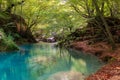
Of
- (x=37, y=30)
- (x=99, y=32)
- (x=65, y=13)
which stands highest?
(x=65, y=13)

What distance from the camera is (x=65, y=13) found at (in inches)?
925

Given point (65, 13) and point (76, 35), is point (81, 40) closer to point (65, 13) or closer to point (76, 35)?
point (76, 35)

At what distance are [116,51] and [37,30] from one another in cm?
3475

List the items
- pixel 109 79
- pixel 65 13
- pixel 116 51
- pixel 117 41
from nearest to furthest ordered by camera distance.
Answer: pixel 109 79, pixel 116 51, pixel 117 41, pixel 65 13

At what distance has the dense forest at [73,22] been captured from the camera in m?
18.2

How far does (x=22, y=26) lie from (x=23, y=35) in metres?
1.31

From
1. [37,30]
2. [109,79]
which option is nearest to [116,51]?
[109,79]

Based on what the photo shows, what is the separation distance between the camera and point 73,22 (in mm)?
27688

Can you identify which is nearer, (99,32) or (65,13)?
(99,32)

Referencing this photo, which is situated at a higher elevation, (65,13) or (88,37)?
(65,13)

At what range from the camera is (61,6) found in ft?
82.6

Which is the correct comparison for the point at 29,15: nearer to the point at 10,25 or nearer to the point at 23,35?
the point at 23,35

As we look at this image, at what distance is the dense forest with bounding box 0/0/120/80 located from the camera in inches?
716

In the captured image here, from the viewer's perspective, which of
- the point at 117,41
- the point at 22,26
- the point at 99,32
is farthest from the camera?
the point at 22,26
